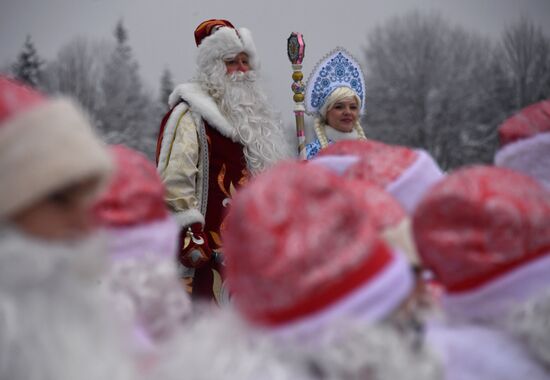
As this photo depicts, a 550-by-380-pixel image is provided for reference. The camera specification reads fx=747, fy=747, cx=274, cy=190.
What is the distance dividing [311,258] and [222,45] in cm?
386

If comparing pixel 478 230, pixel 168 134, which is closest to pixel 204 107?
pixel 168 134

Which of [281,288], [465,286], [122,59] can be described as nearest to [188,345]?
[281,288]

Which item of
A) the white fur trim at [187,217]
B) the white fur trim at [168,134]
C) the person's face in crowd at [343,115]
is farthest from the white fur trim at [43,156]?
the person's face in crowd at [343,115]

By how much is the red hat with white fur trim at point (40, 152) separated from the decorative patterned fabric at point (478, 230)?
2.48ft

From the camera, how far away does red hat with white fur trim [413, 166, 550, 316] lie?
1.71 m

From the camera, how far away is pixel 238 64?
16.9 ft

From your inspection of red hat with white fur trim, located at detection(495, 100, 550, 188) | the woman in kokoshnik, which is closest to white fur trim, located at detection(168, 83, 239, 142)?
the woman in kokoshnik

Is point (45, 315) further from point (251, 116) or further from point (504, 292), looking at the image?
point (251, 116)

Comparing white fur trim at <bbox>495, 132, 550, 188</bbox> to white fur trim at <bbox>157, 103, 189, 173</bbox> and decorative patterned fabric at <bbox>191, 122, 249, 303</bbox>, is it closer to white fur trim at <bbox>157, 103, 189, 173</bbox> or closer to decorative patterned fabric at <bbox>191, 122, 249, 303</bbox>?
decorative patterned fabric at <bbox>191, 122, 249, 303</bbox>

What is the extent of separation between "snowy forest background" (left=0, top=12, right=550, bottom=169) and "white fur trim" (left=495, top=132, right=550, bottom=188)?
15804 millimetres

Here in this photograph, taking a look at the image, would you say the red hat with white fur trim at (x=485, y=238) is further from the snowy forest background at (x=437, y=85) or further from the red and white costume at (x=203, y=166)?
the snowy forest background at (x=437, y=85)

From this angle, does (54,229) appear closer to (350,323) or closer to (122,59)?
(350,323)

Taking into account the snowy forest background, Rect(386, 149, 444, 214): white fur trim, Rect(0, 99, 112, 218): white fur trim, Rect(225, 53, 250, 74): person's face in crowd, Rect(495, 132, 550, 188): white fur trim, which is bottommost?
the snowy forest background

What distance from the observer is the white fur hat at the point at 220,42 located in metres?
5.05
